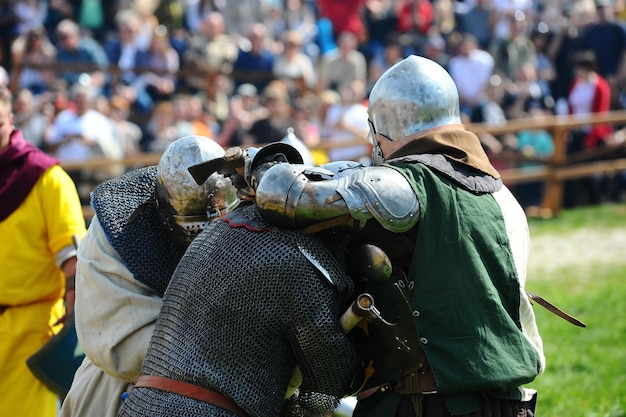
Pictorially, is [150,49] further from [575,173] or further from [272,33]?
[575,173]

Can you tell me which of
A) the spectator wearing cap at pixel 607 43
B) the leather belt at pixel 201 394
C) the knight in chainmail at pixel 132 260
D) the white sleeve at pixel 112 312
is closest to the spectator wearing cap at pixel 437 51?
the spectator wearing cap at pixel 607 43

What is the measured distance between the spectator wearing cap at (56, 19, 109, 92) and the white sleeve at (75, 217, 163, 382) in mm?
9014

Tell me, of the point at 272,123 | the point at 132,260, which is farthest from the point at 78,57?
the point at 132,260

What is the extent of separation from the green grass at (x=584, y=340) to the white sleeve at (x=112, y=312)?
305 centimetres

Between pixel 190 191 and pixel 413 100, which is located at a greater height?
pixel 413 100

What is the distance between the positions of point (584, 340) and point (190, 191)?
14.9 feet

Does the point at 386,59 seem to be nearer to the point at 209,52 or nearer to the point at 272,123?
the point at 209,52

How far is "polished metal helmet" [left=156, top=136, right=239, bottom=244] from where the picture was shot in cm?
423

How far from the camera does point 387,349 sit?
3.64 m

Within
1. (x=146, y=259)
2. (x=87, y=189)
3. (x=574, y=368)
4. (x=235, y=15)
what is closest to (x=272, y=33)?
(x=235, y=15)

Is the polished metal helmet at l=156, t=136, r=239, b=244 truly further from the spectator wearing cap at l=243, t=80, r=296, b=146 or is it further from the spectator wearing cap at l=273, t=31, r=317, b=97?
the spectator wearing cap at l=273, t=31, r=317, b=97

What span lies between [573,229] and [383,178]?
31.5 feet

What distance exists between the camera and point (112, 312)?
13.7 feet

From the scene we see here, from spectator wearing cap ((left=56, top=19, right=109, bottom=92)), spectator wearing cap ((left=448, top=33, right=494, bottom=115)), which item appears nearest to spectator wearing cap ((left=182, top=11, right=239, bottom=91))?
spectator wearing cap ((left=56, top=19, right=109, bottom=92))
